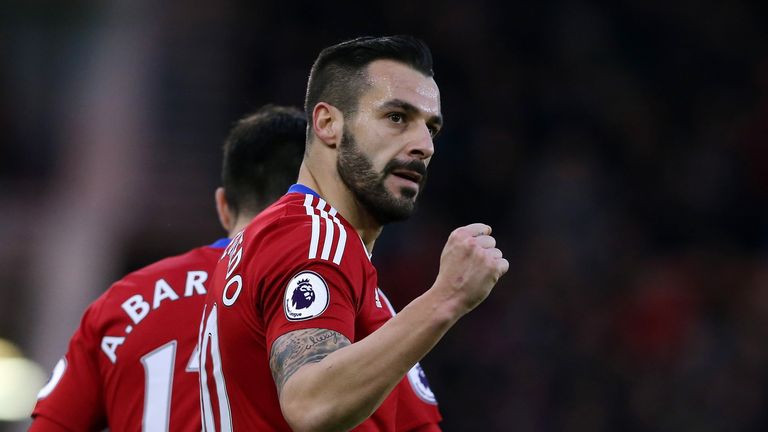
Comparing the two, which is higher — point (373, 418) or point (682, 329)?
point (373, 418)

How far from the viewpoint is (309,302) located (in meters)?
2.48

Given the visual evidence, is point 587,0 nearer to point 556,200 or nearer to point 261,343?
point 556,200

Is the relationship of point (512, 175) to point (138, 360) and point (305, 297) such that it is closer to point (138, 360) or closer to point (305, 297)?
point (138, 360)

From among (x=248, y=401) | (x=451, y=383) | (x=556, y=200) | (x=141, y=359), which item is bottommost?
(x=451, y=383)

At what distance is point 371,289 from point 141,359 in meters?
1.07

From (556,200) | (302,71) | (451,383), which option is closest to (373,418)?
(451,383)

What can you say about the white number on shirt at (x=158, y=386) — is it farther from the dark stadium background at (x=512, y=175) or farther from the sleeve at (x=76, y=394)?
the dark stadium background at (x=512, y=175)

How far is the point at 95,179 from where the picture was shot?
10.1 m

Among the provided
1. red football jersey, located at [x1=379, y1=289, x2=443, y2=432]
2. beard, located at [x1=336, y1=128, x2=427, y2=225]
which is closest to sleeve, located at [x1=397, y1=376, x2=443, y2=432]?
red football jersey, located at [x1=379, y1=289, x2=443, y2=432]

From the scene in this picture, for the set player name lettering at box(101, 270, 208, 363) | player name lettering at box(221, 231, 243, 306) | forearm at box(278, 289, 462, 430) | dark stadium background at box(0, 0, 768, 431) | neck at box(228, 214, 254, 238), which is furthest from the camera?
dark stadium background at box(0, 0, 768, 431)

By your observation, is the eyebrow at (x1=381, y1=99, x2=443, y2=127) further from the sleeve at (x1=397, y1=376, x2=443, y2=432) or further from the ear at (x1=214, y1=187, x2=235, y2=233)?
the ear at (x1=214, y1=187, x2=235, y2=233)

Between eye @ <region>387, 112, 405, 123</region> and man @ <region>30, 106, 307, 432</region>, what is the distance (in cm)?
96

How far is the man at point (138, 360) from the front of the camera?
11.4ft

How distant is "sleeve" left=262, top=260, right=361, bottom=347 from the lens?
2475 millimetres
